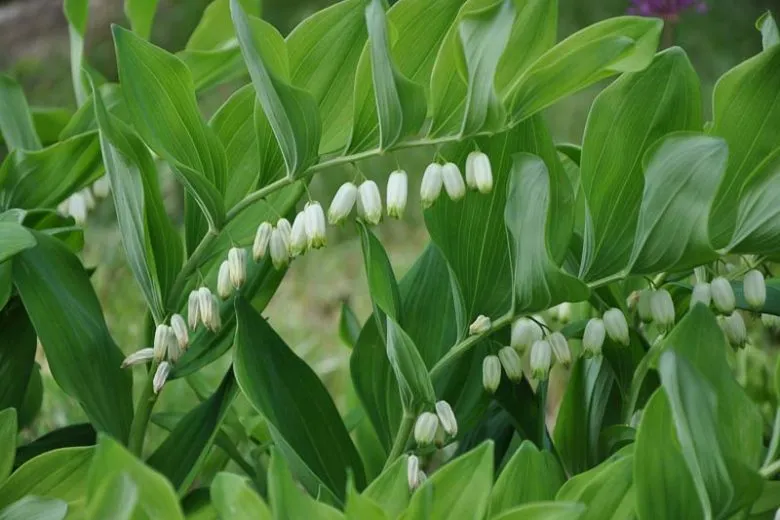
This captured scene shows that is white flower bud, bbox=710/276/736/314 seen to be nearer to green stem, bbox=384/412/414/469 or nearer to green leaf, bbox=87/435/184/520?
green stem, bbox=384/412/414/469

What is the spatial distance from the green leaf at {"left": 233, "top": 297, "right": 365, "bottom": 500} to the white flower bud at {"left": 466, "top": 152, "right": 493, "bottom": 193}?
0.19 m

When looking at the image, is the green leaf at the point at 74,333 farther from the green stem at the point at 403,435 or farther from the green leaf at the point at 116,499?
the green leaf at the point at 116,499

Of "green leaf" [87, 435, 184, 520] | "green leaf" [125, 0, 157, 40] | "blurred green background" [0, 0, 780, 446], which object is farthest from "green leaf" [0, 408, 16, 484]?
"blurred green background" [0, 0, 780, 446]

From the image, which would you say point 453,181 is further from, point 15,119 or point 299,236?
point 15,119

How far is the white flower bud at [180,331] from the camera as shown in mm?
765

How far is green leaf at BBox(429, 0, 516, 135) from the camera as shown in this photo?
65cm

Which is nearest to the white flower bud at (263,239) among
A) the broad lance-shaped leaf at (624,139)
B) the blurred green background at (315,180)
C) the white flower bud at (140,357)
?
the white flower bud at (140,357)

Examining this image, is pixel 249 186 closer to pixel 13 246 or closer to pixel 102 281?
pixel 13 246

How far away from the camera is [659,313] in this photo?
755 mm

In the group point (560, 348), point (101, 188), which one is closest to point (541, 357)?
point (560, 348)

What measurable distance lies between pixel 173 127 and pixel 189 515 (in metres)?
0.27

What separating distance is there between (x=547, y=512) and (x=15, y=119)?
0.65 meters

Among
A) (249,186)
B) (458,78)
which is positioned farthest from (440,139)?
(249,186)

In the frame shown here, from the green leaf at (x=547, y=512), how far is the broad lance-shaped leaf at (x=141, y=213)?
1.09ft
